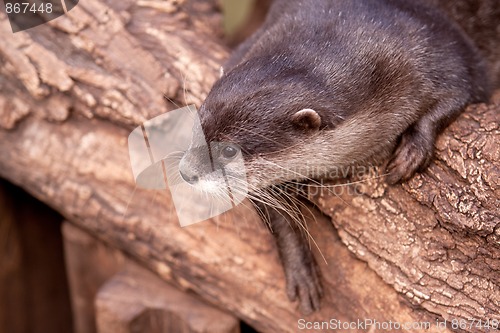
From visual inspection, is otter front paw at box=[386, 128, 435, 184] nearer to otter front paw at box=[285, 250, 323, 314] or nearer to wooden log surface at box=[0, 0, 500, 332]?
wooden log surface at box=[0, 0, 500, 332]

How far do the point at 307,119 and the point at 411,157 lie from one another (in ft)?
1.17

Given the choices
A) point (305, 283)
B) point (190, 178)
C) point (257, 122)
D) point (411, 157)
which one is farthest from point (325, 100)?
point (305, 283)

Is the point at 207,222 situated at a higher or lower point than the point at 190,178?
lower

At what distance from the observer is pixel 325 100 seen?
6.01ft

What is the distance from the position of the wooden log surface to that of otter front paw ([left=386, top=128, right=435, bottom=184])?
0.04 meters

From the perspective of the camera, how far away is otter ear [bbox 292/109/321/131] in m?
1.76

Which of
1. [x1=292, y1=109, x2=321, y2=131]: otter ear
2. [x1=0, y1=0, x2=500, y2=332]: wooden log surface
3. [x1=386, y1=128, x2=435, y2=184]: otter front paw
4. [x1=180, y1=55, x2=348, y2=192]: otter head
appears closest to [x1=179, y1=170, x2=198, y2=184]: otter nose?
[x1=180, y1=55, x2=348, y2=192]: otter head

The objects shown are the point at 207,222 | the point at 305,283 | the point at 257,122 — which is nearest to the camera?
the point at 257,122

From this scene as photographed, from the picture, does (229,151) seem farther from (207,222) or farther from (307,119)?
(207,222)

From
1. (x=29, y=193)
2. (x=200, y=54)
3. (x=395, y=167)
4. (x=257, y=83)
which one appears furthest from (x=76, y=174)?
(x=395, y=167)

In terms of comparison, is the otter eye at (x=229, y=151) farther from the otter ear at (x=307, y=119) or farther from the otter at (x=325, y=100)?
the otter ear at (x=307, y=119)

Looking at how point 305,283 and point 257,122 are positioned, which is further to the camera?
point 305,283

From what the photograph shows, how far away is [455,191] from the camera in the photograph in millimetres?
1867

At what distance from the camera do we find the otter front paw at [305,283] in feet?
6.71
